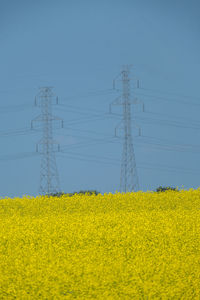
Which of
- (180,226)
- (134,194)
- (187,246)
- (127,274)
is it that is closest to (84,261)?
(127,274)

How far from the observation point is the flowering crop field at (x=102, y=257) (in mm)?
5996

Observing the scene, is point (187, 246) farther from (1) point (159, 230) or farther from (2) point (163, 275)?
(2) point (163, 275)

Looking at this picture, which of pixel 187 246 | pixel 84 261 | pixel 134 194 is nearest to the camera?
pixel 84 261

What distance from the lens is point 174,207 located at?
14039 millimetres

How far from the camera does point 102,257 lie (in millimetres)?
7102

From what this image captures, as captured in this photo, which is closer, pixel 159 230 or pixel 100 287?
pixel 100 287

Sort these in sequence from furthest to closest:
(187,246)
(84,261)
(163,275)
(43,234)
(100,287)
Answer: (43,234), (187,246), (84,261), (163,275), (100,287)

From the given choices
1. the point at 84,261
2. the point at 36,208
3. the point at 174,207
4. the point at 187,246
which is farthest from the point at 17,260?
the point at 174,207

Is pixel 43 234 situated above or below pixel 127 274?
above

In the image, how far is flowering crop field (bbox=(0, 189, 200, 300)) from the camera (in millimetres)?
5996

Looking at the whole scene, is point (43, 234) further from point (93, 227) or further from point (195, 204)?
point (195, 204)

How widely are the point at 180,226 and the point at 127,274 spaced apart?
3.78 metres

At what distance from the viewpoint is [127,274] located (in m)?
6.21

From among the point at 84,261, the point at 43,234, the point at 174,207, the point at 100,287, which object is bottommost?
the point at 100,287
